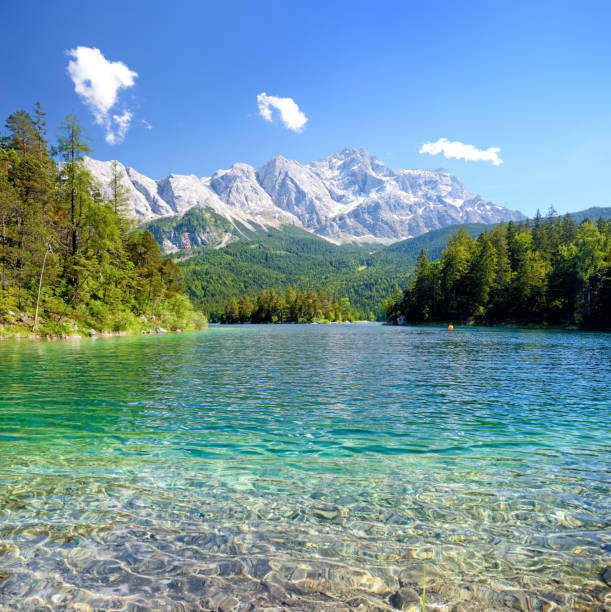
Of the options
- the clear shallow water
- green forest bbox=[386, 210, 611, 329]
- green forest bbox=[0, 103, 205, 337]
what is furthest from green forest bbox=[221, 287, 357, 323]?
the clear shallow water

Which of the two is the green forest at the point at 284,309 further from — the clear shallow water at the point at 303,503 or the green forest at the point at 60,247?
the clear shallow water at the point at 303,503

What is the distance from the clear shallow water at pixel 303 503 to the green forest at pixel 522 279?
252 ft

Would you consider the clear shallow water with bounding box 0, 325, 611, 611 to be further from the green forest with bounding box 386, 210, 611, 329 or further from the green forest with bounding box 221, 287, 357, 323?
the green forest with bounding box 221, 287, 357, 323

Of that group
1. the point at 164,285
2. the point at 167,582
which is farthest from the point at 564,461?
the point at 164,285

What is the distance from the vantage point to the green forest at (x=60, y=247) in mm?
45875

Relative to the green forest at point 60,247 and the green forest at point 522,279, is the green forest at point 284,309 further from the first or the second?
the green forest at point 60,247

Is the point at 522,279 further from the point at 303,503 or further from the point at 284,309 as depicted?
the point at 284,309

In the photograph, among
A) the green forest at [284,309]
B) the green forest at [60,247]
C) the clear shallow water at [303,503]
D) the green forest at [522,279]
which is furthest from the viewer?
the green forest at [284,309]

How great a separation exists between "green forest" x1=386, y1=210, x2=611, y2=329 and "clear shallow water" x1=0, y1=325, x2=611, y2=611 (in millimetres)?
76784

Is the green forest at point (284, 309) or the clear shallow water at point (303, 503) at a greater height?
the green forest at point (284, 309)

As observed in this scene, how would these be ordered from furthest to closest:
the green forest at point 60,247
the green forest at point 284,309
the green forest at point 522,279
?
the green forest at point 284,309 < the green forest at point 522,279 < the green forest at point 60,247

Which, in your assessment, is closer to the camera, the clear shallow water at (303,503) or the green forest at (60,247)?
the clear shallow water at (303,503)

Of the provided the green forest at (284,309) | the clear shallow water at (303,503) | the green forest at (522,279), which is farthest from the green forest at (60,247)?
the green forest at (284,309)

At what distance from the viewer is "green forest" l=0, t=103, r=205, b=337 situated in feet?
151
